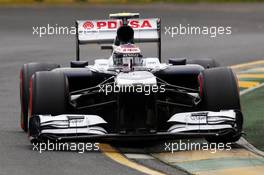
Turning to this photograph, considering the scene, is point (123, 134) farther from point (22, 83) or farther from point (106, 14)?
point (106, 14)

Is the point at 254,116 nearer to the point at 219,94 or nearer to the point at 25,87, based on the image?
the point at 219,94

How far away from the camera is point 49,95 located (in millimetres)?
13445

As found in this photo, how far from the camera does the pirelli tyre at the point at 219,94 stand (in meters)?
13.5

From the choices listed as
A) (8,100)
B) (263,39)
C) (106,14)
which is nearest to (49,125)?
(8,100)

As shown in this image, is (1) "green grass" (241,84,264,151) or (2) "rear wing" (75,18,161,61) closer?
(1) "green grass" (241,84,264,151)

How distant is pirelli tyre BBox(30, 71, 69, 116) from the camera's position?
44.0 feet

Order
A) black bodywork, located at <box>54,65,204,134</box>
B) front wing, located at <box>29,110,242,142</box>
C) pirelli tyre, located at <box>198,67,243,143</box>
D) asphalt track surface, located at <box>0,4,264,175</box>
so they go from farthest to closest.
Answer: pirelli tyre, located at <box>198,67,243,143</box> < black bodywork, located at <box>54,65,204,134</box> < front wing, located at <box>29,110,242,142</box> < asphalt track surface, located at <box>0,4,264,175</box>

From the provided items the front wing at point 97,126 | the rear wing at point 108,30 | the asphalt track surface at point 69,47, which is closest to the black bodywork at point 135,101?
the front wing at point 97,126

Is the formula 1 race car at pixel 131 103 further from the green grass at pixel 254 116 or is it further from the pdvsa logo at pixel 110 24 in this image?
the pdvsa logo at pixel 110 24

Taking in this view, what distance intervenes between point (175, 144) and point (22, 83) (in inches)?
101

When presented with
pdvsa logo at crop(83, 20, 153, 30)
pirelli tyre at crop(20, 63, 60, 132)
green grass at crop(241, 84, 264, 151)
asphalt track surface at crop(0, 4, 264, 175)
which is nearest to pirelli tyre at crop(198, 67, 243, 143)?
green grass at crop(241, 84, 264, 151)

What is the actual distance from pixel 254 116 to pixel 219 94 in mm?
2819

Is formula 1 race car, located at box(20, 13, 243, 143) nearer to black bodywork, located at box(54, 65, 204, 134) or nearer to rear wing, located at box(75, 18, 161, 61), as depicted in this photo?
black bodywork, located at box(54, 65, 204, 134)

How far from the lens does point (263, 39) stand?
104ft
